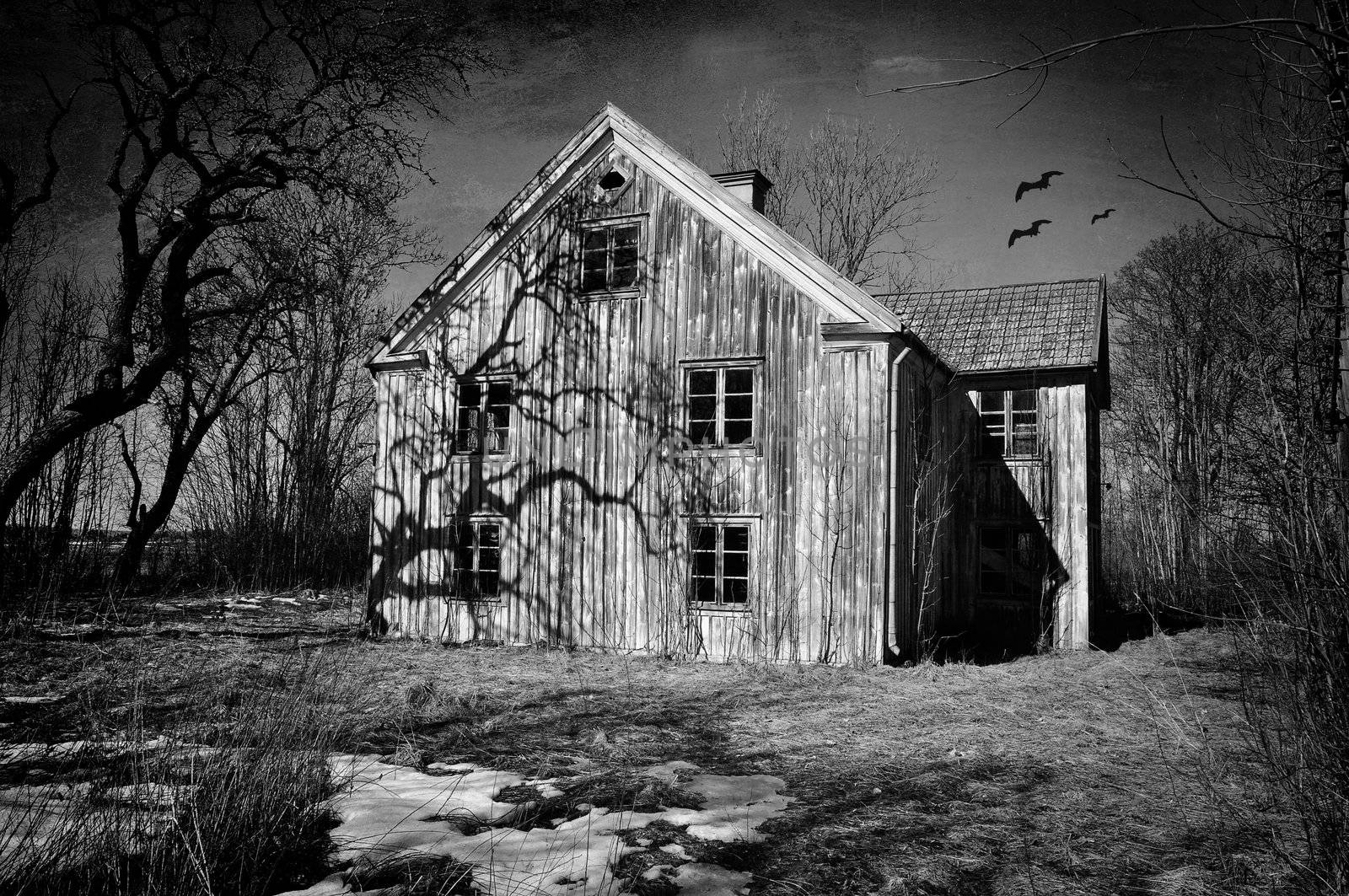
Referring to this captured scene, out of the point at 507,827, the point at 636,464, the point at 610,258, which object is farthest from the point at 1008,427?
the point at 507,827

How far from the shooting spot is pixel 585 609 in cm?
1384

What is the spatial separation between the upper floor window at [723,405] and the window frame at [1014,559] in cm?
651

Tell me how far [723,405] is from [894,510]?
3069 millimetres

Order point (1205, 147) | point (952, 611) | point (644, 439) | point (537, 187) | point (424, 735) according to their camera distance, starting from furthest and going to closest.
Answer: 1. point (952, 611)
2. point (537, 187)
3. point (644, 439)
4. point (424, 735)
5. point (1205, 147)

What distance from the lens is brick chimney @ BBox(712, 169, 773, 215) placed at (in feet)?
48.3

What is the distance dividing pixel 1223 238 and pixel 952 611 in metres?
15.0

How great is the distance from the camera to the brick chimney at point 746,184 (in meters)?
14.7

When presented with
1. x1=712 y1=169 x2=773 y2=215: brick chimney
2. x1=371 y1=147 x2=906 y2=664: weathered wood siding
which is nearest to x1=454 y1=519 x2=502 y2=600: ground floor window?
x1=371 y1=147 x2=906 y2=664: weathered wood siding

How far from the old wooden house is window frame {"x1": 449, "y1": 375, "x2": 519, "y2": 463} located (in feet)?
0.13

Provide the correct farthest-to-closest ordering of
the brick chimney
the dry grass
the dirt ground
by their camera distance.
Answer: the brick chimney < the dirt ground < the dry grass

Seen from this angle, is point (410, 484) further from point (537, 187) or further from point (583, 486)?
point (537, 187)

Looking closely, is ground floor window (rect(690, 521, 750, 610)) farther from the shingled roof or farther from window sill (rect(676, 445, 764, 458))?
the shingled roof

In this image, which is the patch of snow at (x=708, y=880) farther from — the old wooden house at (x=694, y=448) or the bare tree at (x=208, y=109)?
the bare tree at (x=208, y=109)

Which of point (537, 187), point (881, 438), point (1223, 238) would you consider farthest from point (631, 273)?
point (1223, 238)
